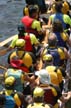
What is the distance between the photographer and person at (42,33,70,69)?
19.8m

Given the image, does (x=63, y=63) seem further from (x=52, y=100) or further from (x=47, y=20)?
(x=47, y=20)

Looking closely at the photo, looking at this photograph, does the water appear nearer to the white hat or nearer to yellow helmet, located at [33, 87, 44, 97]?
the white hat

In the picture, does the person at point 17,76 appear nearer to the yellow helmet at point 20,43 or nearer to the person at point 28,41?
the yellow helmet at point 20,43

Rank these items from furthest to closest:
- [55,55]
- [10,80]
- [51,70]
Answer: [55,55], [51,70], [10,80]

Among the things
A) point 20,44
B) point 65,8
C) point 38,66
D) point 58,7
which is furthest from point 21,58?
point 65,8

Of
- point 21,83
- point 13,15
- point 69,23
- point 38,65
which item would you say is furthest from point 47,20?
point 13,15

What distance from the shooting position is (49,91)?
1767cm

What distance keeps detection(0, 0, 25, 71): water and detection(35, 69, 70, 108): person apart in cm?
1726

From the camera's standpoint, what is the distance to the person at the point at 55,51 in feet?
64.9

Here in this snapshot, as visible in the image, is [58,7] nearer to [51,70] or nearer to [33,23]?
[33,23]

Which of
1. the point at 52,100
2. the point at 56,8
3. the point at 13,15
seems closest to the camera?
the point at 52,100

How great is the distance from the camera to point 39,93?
54.1 ft

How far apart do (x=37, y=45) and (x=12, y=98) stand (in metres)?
5.25

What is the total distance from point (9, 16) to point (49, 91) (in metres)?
22.3
